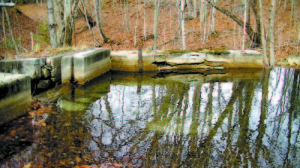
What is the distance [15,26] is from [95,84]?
18.7m

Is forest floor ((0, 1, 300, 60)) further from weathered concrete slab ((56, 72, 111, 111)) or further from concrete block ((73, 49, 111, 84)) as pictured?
weathered concrete slab ((56, 72, 111, 111))

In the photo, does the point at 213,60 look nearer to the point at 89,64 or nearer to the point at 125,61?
the point at 125,61

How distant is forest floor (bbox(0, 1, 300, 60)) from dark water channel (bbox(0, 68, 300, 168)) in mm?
7973

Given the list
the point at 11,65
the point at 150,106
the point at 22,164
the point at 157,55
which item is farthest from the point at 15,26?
the point at 22,164

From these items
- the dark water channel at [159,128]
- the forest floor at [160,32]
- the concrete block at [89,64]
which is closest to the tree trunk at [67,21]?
the forest floor at [160,32]

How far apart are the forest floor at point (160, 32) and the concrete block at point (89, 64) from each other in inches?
231

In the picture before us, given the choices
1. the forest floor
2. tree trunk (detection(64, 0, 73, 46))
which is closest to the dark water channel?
tree trunk (detection(64, 0, 73, 46))

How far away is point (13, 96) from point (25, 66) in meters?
1.96

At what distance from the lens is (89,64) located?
7793mm

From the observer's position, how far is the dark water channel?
366 centimetres

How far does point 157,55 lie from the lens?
977 centimetres

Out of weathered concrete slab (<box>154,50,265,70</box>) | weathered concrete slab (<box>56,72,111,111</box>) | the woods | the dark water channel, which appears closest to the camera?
the dark water channel

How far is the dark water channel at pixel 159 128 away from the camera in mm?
3662

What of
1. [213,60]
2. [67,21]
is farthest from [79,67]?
[67,21]
